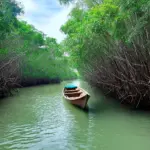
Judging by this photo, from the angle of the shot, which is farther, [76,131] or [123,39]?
[123,39]

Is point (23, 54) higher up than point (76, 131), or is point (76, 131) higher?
point (23, 54)

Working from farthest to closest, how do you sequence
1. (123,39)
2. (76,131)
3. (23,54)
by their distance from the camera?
(23,54)
(123,39)
(76,131)

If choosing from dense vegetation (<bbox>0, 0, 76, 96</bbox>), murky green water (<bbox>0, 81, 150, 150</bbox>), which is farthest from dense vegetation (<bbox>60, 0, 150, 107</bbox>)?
dense vegetation (<bbox>0, 0, 76, 96</bbox>)

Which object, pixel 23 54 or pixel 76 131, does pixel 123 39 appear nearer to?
pixel 76 131

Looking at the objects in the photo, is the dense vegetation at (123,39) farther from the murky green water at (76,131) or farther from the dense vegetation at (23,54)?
the dense vegetation at (23,54)

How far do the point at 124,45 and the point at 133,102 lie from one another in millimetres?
2739

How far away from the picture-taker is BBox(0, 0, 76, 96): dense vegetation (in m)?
9.95

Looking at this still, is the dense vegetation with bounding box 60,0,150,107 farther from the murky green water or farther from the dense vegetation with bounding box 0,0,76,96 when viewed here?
the dense vegetation with bounding box 0,0,76,96

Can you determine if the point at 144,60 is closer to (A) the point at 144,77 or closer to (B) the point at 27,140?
(A) the point at 144,77

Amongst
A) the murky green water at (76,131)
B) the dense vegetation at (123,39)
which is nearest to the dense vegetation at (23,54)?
the dense vegetation at (123,39)

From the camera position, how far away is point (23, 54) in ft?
52.5

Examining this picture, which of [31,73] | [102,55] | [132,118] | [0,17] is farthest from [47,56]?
[132,118]

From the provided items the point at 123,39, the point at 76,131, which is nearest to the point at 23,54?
the point at 123,39

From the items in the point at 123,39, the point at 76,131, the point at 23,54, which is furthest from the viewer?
the point at 23,54
